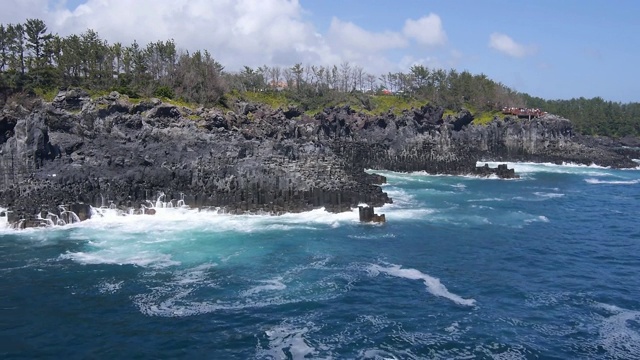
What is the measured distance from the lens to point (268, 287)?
3206 centimetres


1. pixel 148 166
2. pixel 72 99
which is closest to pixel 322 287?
pixel 148 166

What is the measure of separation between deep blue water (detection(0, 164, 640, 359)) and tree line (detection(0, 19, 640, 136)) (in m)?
57.7

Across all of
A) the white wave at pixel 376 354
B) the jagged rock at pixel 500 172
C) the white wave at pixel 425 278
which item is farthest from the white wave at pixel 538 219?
the white wave at pixel 376 354

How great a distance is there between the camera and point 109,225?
1839 inches

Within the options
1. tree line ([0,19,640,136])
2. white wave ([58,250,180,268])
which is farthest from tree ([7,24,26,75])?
white wave ([58,250,180,268])

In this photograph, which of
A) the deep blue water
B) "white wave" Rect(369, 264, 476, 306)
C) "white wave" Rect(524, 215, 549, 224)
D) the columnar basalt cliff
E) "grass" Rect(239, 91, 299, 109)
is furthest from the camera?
Answer: "grass" Rect(239, 91, 299, 109)

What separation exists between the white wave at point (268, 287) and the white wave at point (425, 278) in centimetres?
606

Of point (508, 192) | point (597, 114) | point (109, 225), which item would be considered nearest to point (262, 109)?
point (508, 192)

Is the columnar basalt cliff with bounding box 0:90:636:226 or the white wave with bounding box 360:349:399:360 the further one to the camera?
the columnar basalt cliff with bounding box 0:90:636:226

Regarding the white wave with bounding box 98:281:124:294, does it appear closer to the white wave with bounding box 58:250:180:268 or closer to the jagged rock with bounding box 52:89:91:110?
the white wave with bounding box 58:250:180:268

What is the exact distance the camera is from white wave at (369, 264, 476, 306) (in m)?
30.6

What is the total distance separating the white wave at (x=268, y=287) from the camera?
31.2 m

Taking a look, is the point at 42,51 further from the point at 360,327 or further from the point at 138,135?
the point at 360,327

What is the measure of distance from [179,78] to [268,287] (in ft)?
273
